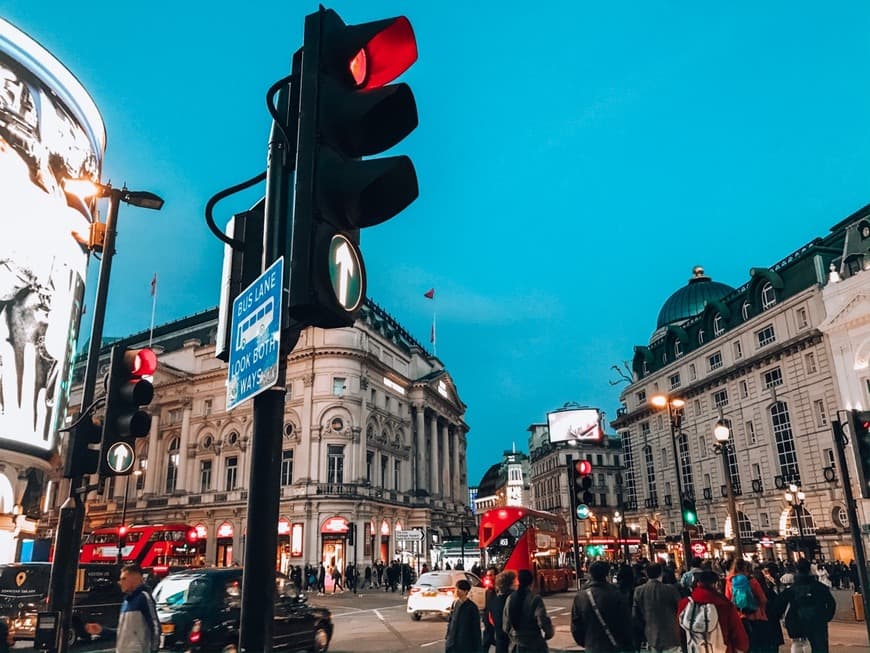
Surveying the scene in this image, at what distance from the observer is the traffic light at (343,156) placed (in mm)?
2604

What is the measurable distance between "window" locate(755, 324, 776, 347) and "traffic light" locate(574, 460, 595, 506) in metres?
46.1

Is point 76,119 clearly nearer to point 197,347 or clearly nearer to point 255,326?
point 197,347

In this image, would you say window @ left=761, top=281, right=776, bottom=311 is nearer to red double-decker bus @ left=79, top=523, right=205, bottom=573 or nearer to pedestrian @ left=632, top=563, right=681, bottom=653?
red double-decker bus @ left=79, top=523, right=205, bottom=573

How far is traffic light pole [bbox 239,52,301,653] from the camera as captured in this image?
7.91ft

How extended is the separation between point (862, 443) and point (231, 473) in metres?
56.6

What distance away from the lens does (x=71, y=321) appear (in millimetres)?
47938

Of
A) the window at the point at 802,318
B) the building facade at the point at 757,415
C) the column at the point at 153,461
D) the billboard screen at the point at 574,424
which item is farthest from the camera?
the column at the point at 153,461

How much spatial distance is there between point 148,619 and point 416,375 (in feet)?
211

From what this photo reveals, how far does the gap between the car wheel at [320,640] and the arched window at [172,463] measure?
5049cm

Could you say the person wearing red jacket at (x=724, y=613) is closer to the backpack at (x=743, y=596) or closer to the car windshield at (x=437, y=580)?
the backpack at (x=743, y=596)

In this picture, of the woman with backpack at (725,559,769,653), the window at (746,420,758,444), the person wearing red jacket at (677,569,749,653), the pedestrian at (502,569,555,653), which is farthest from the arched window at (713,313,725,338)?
the pedestrian at (502,569,555,653)

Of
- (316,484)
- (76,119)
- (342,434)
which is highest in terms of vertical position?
(76,119)

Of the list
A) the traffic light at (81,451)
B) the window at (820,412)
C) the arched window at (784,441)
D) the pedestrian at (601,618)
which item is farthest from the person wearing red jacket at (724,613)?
the arched window at (784,441)

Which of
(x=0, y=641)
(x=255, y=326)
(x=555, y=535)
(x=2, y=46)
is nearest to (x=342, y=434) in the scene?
(x=555, y=535)
